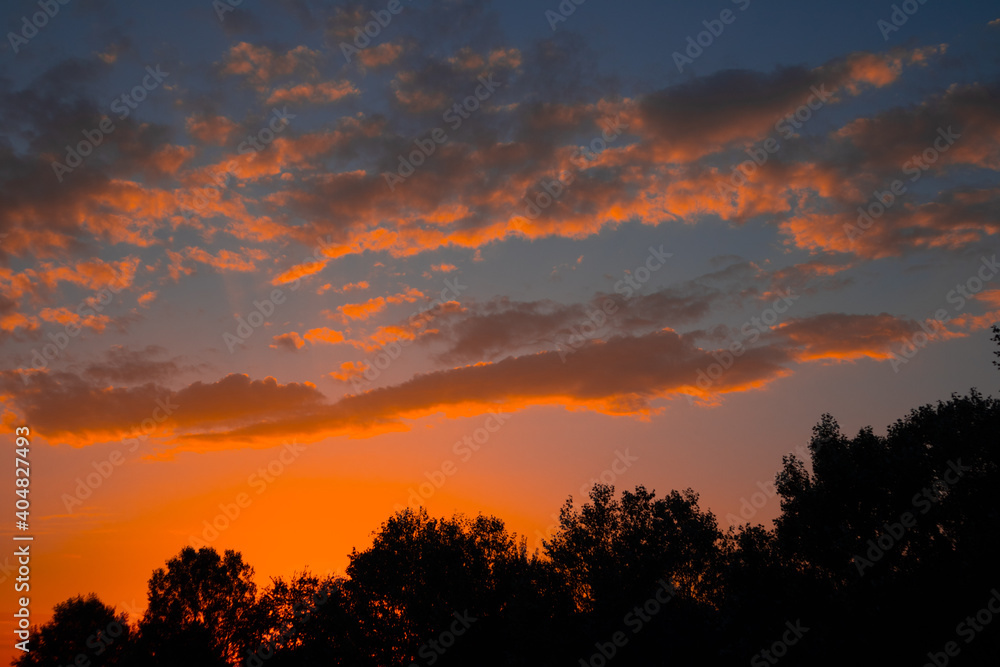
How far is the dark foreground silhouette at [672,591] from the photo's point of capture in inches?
1271

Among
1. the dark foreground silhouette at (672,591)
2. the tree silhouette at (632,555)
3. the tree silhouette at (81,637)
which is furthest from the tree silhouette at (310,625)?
the tree silhouette at (632,555)

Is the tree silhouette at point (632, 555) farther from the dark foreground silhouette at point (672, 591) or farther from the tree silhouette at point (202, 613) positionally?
the tree silhouette at point (202, 613)

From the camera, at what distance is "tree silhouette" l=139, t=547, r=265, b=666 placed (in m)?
67.1

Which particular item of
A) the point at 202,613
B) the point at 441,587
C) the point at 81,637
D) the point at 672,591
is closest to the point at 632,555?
the point at 672,591

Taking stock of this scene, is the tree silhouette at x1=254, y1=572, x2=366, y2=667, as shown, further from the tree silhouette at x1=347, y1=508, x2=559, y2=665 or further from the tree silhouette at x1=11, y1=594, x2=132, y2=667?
the tree silhouette at x1=11, y1=594, x2=132, y2=667

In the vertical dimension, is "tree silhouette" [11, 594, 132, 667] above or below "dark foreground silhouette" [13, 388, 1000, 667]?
above

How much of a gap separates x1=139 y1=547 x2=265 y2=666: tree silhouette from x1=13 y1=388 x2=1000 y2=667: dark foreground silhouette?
9.6 inches

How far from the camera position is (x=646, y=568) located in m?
50.5

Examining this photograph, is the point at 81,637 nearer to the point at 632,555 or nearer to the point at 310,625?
the point at 310,625

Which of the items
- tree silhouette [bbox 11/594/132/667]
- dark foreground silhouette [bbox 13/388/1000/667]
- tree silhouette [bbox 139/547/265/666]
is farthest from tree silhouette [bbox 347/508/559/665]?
tree silhouette [bbox 11/594/132/667]

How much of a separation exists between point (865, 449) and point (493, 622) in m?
35.2

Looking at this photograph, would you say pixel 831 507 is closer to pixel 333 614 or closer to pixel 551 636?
pixel 551 636

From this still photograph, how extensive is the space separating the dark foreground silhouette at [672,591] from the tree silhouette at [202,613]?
0.24 metres

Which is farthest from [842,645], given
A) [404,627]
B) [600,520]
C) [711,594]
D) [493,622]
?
[404,627]
